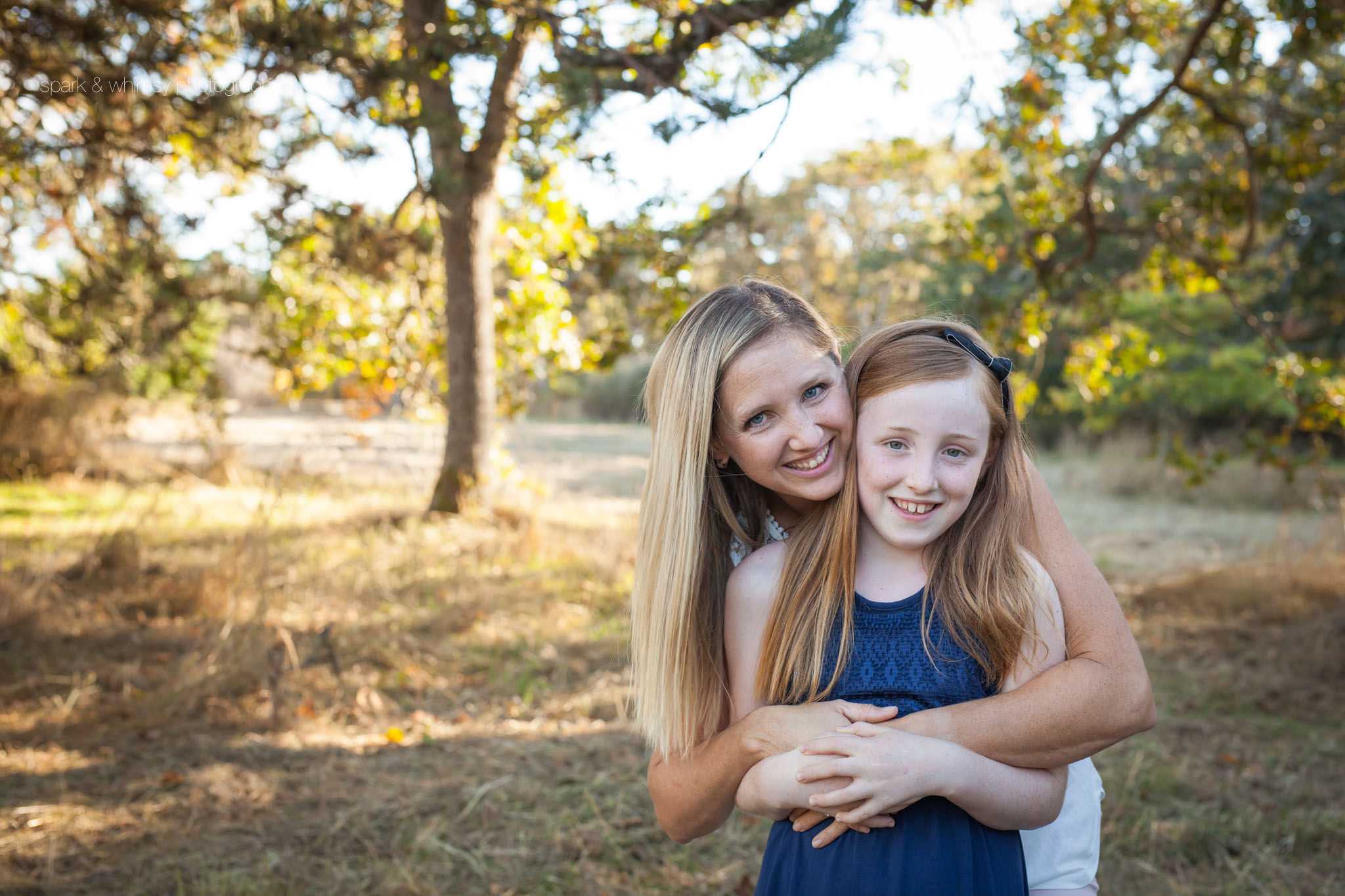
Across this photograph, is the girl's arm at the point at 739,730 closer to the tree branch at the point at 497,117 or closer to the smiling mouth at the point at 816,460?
the smiling mouth at the point at 816,460

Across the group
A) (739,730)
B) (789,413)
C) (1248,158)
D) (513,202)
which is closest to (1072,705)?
(739,730)

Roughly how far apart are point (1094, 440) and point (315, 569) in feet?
56.3

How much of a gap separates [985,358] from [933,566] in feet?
1.41

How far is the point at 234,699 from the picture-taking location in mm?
4078

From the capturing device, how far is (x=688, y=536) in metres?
1.82

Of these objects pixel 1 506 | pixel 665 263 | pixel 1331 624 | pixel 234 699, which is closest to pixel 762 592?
pixel 234 699

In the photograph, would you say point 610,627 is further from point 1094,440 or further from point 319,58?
point 1094,440

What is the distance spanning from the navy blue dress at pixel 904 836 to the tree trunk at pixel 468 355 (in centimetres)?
595

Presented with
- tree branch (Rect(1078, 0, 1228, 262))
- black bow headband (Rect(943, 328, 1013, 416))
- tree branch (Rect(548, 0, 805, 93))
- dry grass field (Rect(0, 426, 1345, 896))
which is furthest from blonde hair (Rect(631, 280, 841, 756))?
tree branch (Rect(1078, 0, 1228, 262))

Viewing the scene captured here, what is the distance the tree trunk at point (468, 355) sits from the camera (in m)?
7.07

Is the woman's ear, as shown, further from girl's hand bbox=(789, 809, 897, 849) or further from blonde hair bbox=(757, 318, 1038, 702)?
girl's hand bbox=(789, 809, 897, 849)

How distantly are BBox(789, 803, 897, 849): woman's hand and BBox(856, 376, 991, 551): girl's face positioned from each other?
0.48 m

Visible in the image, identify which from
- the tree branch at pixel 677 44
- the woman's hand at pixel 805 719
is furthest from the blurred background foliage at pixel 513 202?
the woman's hand at pixel 805 719

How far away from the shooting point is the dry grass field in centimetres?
299
